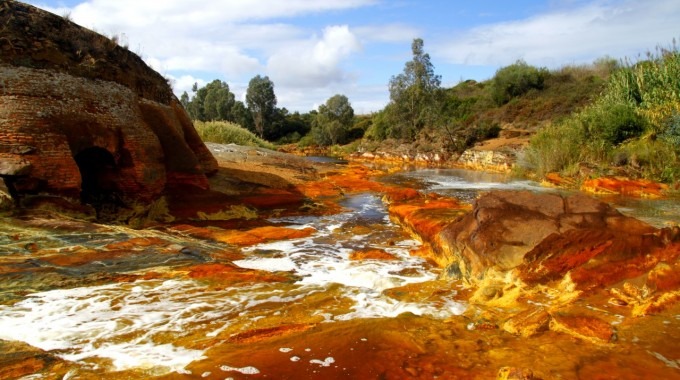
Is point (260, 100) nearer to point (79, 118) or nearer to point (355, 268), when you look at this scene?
A: point (79, 118)

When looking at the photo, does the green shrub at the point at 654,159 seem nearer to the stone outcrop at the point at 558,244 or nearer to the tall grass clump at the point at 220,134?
the stone outcrop at the point at 558,244

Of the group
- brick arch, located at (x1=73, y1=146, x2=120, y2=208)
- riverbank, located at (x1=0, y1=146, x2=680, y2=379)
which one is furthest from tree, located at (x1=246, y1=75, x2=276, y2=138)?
riverbank, located at (x1=0, y1=146, x2=680, y2=379)

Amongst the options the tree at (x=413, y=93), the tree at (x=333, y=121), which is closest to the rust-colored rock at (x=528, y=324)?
the tree at (x=413, y=93)

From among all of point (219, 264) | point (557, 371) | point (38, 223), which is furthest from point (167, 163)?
point (557, 371)

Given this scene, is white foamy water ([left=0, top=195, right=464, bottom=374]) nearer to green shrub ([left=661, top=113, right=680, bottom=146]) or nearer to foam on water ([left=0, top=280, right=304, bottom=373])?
foam on water ([left=0, top=280, right=304, bottom=373])

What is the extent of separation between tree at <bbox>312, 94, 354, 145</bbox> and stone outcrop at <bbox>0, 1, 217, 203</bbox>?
44558 millimetres

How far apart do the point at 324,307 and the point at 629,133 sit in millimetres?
17029

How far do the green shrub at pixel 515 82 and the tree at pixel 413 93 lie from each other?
16.2 feet

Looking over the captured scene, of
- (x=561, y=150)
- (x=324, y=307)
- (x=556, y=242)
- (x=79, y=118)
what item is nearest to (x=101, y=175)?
(x=79, y=118)

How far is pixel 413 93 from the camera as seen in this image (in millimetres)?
41031

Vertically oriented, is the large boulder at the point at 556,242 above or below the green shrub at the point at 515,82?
below

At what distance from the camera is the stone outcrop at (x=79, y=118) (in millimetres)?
7707

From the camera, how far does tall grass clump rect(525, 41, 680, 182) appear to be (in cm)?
1566

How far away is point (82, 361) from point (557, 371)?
3.67 metres
